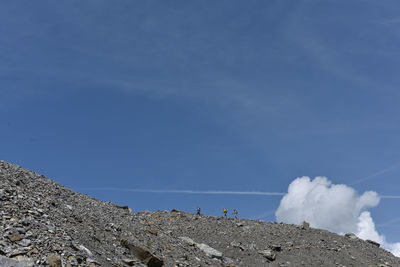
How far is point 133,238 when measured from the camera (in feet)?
78.8

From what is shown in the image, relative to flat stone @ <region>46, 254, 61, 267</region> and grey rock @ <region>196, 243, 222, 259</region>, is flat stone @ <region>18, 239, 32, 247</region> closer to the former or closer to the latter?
flat stone @ <region>46, 254, 61, 267</region>

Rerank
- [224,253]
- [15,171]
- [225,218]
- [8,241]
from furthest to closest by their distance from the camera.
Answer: [225,218], [224,253], [15,171], [8,241]

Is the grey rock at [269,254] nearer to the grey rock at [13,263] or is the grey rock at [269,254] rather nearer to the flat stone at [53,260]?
the flat stone at [53,260]

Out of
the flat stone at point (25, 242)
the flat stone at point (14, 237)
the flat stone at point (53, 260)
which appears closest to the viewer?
the flat stone at point (53, 260)

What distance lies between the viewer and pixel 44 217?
750 inches

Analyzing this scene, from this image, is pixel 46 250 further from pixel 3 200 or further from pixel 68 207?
pixel 68 207

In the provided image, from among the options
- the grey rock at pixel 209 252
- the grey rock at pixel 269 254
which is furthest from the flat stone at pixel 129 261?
the grey rock at pixel 269 254

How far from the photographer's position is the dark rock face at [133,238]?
16078 mm

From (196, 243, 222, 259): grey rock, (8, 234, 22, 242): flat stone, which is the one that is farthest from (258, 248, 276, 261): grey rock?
(8, 234, 22, 242): flat stone

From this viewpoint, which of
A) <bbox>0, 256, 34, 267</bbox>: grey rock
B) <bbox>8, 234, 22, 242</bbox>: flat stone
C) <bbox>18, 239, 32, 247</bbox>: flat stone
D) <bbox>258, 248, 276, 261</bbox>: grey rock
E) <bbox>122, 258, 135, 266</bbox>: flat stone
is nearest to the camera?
<bbox>0, 256, 34, 267</bbox>: grey rock

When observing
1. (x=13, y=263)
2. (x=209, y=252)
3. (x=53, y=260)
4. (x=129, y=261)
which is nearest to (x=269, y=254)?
(x=209, y=252)

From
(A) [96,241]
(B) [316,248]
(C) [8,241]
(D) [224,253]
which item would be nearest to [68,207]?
(A) [96,241]

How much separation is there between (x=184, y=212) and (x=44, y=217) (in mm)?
24395

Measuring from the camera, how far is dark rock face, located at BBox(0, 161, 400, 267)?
16.1 meters
